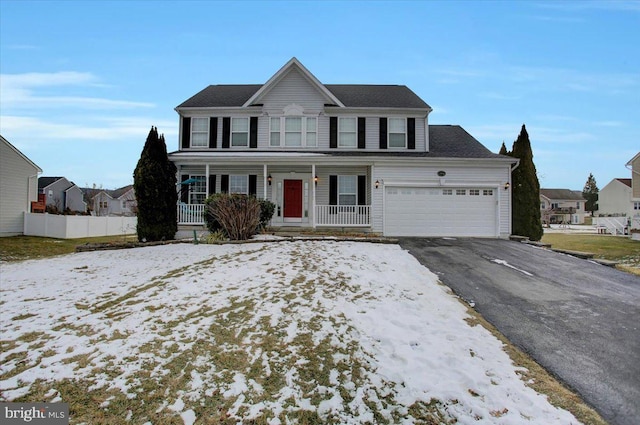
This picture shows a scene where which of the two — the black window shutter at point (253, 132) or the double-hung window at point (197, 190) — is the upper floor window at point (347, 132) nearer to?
the black window shutter at point (253, 132)

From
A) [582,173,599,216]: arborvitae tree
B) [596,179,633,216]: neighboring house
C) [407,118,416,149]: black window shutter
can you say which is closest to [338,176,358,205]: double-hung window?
[407,118,416,149]: black window shutter

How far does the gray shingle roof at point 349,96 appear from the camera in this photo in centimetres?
1608

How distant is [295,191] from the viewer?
51.1ft

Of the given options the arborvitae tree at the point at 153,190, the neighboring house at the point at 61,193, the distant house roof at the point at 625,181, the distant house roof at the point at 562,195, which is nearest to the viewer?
the arborvitae tree at the point at 153,190

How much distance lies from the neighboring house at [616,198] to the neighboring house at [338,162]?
36.9 meters

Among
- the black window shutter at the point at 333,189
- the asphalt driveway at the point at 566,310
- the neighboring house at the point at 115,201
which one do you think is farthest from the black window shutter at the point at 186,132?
the neighboring house at the point at 115,201

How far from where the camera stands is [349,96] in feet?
55.6

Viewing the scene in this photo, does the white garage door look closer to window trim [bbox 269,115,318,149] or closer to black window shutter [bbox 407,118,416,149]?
black window shutter [bbox 407,118,416,149]

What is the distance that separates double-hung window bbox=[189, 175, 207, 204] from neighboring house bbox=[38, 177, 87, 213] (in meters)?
33.3

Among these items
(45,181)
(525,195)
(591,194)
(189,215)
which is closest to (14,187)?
(189,215)

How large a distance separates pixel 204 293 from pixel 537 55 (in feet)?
52.3

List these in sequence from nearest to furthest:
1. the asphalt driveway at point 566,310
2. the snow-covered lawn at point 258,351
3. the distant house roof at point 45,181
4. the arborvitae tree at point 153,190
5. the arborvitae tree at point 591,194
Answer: the snow-covered lawn at point 258,351, the asphalt driveway at point 566,310, the arborvitae tree at point 153,190, the distant house roof at point 45,181, the arborvitae tree at point 591,194

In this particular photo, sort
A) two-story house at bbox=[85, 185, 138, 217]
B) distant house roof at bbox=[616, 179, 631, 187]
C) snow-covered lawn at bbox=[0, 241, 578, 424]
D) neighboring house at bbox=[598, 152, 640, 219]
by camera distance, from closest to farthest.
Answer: snow-covered lawn at bbox=[0, 241, 578, 424] → neighboring house at bbox=[598, 152, 640, 219] → distant house roof at bbox=[616, 179, 631, 187] → two-story house at bbox=[85, 185, 138, 217]

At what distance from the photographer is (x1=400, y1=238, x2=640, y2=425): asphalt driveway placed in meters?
3.60
